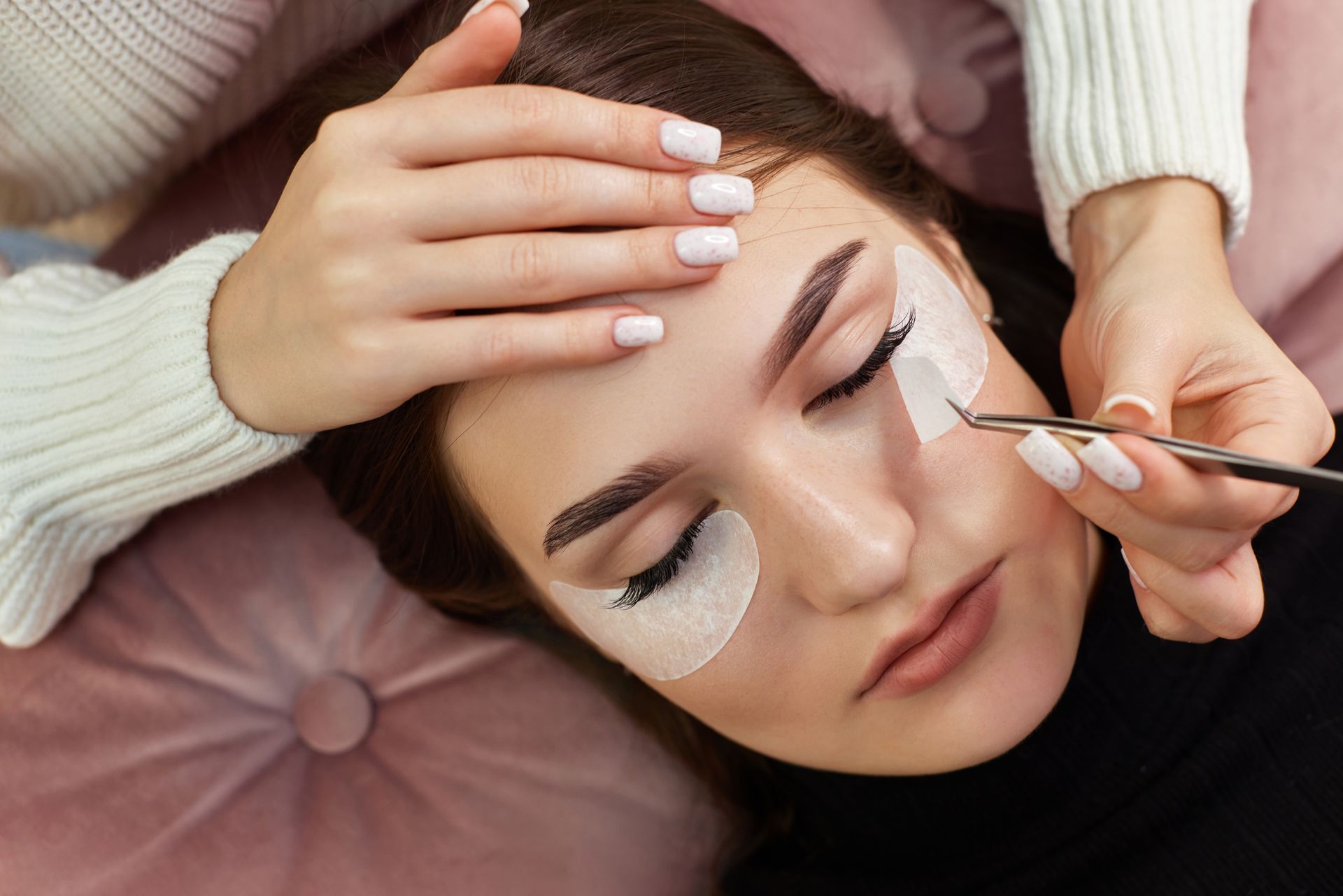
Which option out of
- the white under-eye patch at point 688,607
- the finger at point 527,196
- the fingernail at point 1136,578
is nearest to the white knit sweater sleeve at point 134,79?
the finger at point 527,196

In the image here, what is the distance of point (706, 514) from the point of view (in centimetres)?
89

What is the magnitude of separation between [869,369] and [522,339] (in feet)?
1.05

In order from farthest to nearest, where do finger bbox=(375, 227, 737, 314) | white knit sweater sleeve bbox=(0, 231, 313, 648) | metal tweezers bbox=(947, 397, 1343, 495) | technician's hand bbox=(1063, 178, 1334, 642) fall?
1. white knit sweater sleeve bbox=(0, 231, 313, 648)
2. finger bbox=(375, 227, 737, 314)
3. technician's hand bbox=(1063, 178, 1334, 642)
4. metal tweezers bbox=(947, 397, 1343, 495)

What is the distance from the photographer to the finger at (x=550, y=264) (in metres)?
0.78

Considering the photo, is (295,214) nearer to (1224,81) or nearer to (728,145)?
(728,145)

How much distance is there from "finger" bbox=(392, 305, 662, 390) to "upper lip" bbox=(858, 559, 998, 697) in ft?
1.16

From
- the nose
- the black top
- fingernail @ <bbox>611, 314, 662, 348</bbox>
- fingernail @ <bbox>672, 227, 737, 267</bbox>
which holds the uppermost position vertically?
fingernail @ <bbox>672, 227, 737, 267</bbox>

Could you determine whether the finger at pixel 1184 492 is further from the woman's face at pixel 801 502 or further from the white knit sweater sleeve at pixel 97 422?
the white knit sweater sleeve at pixel 97 422

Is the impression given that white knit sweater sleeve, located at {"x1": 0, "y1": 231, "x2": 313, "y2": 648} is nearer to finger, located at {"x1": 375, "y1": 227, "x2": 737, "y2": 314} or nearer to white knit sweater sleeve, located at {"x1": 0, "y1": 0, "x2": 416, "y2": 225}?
white knit sweater sleeve, located at {"x1": 0, "y1": 0, "x2": 416, "y2": 225}

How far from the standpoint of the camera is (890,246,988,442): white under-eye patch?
888 mm

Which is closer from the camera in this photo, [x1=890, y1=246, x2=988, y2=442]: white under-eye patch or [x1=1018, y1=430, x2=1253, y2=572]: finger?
[x1=1018, y1=430, x2=1253, y2=572]: finger

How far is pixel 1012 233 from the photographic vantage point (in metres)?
1.44

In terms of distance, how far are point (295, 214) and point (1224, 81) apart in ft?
3.59

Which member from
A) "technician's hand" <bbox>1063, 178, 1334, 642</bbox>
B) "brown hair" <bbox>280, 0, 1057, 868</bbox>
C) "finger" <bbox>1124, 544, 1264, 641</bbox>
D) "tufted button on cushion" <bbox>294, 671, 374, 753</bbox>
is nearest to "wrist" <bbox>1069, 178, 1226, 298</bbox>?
"technician's hand" <bbox>1063, 178, 1334, 642</bbox>
